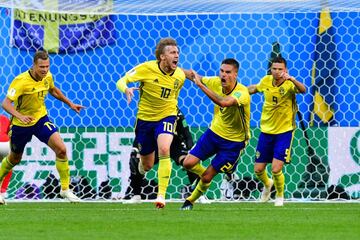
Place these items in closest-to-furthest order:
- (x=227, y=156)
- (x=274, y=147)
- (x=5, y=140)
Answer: (x=227, y=156)
(x=5, y=140)
(x=274, y=147)

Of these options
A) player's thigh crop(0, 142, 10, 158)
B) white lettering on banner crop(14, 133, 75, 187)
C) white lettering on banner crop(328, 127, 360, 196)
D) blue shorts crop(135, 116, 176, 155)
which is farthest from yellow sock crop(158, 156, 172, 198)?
white lettering on banner crop(328, 127, 360, 196)

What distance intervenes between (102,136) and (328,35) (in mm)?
3055

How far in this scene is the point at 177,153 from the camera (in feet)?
41.8

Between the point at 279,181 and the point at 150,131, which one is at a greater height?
the point at 150,131

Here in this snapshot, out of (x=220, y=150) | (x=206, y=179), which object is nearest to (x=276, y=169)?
(x=220, y=150)

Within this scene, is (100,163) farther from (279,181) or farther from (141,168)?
(279,181)

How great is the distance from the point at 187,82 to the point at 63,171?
2.27 m

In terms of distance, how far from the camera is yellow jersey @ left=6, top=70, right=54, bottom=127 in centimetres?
1209

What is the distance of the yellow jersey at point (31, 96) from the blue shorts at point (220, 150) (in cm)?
192

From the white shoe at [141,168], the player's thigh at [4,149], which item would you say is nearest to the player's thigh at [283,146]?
the white shoe at [141,168]

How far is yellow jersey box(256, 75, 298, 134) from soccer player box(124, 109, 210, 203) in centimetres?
97

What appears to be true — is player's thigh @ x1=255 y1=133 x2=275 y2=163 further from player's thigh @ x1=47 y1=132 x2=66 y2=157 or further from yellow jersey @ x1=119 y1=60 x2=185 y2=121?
player's thigh @ x1=47 y1=132 x2=66 y2=157

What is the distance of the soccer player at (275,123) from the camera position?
12.3m

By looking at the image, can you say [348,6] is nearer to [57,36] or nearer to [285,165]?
[285,165]
